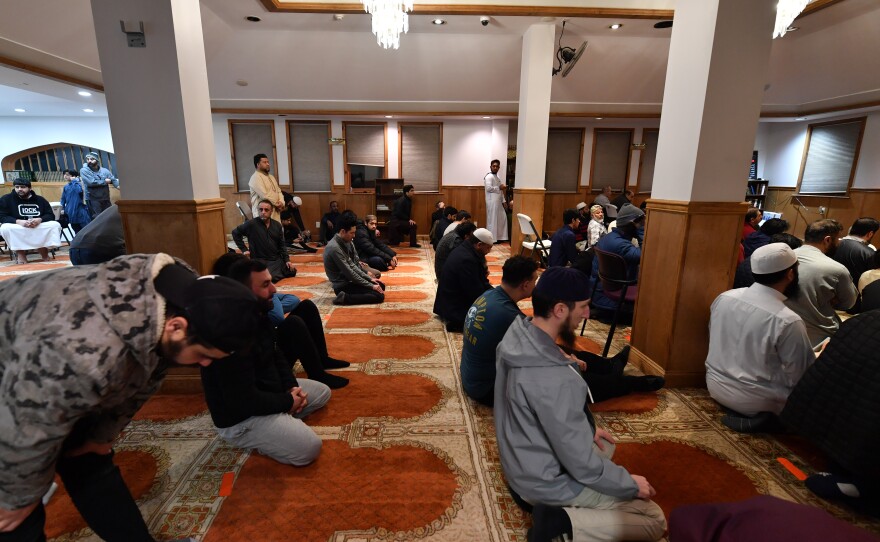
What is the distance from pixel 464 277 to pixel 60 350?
9.06 ft

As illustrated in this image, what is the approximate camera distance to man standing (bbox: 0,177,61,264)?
6.38 meters

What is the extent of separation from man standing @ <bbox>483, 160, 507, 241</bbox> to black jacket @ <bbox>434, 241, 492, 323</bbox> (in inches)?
206

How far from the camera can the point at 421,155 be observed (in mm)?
9375

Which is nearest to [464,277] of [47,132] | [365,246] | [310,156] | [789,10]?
[365,246]

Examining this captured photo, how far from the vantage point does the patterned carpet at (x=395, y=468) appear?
66.3 inches

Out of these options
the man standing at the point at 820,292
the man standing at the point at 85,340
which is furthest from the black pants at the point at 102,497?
the man standing at the point at 820,292

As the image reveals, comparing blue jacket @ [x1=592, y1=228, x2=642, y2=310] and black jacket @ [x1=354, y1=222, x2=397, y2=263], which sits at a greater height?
blue jacket @ [x1=592, y1=228, x2=642, y2=310]

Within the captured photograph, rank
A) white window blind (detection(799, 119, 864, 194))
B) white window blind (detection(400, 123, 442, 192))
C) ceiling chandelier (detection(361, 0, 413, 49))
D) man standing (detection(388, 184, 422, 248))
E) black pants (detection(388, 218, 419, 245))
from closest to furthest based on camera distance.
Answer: ceiling chandelier (detection(361, 0, 413, 49)) → white window blind (detection(799, 119, 864, 194)) → man standing (detection(388, 184, 422, 248)) → black pants (detection(388, 218, 419, 245)) → white window blind (detection(400, 123, 442, 192))

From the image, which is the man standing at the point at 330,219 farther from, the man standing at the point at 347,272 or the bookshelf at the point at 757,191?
the bookshelf at the point at 757,191

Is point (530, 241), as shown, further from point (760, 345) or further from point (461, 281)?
point (760, 345)

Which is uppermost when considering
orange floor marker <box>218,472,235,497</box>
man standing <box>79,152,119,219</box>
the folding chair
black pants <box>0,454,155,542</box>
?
man standing <box>79,152,119,219</box>

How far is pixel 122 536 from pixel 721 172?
3.37 meters

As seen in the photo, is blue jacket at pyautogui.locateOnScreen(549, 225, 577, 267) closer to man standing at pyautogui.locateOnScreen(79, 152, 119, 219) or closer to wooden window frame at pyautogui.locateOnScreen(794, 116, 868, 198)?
man standing at pyautogui.locateOnScreen(79, 152, 119, 219)

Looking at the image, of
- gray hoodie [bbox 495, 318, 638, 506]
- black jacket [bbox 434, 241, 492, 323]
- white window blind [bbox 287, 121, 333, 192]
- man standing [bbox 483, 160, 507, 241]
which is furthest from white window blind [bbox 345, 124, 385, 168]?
gray hoodie [bbox 495, 318, 638, 506]
